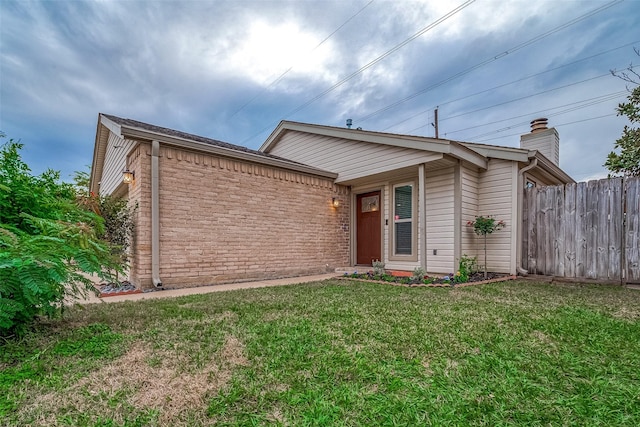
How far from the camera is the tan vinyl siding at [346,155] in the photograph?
679cm

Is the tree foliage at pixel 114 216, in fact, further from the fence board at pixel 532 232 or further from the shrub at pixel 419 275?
the fence board at pixel 532 232

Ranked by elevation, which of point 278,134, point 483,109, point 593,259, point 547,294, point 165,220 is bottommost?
point 547,294

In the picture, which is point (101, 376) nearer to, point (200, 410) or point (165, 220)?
point (200, 410)

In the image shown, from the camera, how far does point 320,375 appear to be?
6.26 feet

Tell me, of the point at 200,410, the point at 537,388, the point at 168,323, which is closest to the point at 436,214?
the point at 537,388

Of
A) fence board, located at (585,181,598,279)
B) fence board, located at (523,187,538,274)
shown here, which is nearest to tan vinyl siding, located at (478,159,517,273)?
fence board, located at (523,187,538,274)

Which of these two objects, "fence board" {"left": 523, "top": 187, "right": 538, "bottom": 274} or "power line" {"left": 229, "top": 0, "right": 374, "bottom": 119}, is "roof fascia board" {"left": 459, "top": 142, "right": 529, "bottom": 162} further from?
"power line" {"left": 229, "top": 0, "right": 374, "bottom": 119}

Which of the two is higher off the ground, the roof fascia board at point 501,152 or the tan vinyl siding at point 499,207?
the roof fascia board at point 501,152

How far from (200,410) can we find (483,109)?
1835cm

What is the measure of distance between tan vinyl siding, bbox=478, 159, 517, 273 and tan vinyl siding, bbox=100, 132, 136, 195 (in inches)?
322

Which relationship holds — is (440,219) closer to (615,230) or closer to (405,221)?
(405,221)

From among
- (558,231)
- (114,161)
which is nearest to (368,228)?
(558,231)

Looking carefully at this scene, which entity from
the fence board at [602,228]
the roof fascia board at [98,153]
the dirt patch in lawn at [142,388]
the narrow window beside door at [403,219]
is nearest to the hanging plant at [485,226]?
the narrow window beside door at [403,219]

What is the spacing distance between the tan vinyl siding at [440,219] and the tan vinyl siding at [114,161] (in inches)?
273
